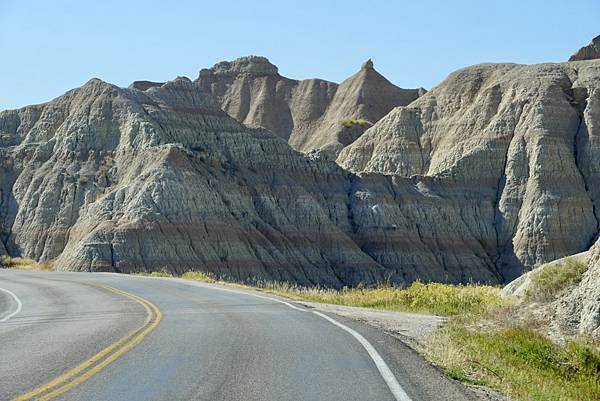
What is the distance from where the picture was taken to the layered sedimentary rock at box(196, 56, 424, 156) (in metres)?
140

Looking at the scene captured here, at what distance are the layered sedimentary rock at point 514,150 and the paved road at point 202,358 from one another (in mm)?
62665

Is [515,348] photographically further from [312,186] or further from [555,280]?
[312,186]

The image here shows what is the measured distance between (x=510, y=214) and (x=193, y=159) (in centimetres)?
3335

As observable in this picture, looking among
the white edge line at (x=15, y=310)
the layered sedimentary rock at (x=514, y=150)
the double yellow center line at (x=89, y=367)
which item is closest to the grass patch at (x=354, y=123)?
the layered sedimentary rock at (x=514, y=150)

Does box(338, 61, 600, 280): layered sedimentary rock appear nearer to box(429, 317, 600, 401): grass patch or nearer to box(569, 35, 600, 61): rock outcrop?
box(569, 35, 600, 61): rock outcrop

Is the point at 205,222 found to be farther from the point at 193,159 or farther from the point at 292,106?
the point at 292,106

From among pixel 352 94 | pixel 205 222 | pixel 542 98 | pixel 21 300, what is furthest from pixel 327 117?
pixel 21 300

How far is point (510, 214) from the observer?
8138 centimetres

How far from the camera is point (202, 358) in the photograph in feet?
38.1

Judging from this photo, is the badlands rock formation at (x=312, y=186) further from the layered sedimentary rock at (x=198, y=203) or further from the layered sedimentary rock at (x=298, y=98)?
the layered sedimentary rock at (x=298, y=98)

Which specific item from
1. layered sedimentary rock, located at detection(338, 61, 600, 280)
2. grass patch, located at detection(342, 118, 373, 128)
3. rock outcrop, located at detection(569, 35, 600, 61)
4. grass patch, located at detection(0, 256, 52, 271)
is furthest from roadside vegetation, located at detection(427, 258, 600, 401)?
grass patch, located at detection(342, 118, 373, 128)

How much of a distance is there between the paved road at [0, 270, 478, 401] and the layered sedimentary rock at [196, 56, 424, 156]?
113 metres

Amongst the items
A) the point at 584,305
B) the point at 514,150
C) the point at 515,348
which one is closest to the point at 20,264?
the point at 584,305

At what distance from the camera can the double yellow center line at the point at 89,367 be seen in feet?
29.4
